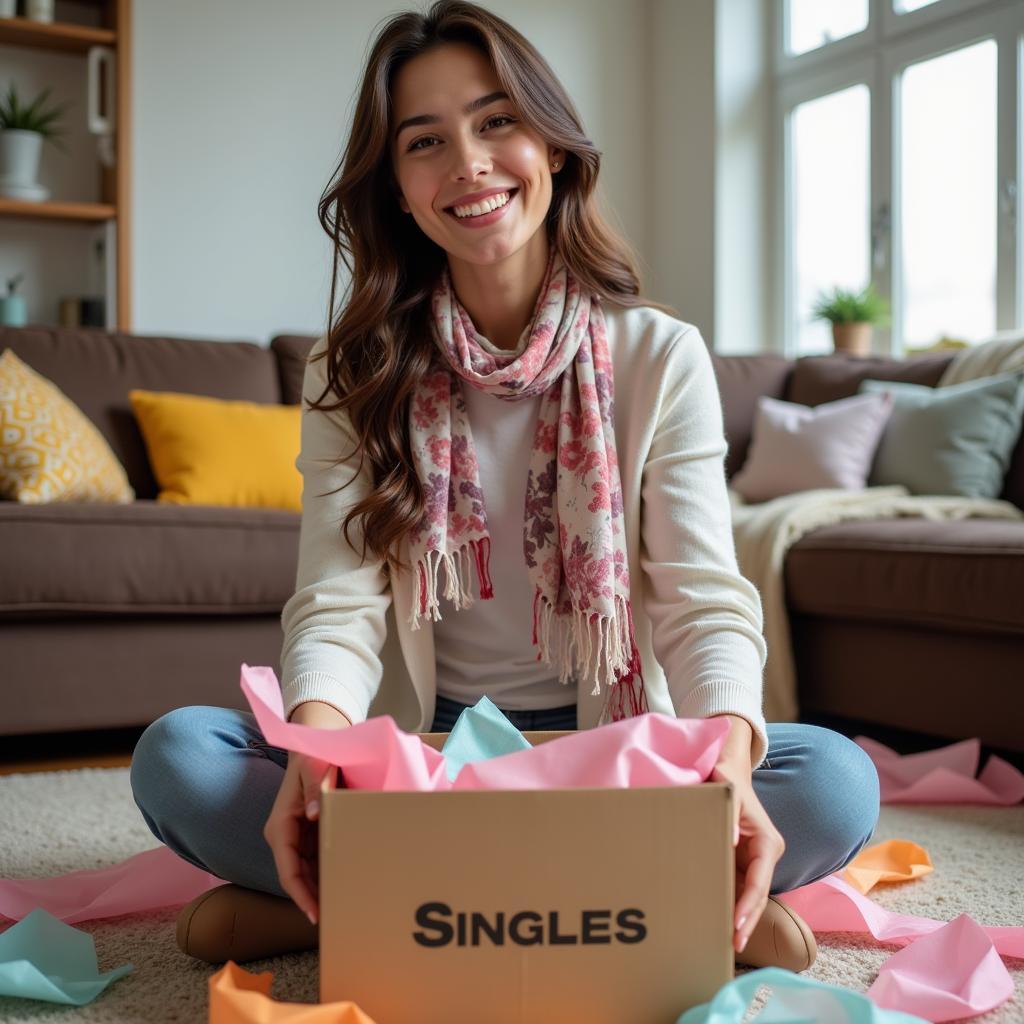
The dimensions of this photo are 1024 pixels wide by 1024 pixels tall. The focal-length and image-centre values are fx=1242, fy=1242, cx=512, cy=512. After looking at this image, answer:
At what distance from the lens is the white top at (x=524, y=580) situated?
1167mm

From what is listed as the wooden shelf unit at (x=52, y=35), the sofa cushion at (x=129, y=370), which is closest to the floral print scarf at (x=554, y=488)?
the sofa cushion at (x=129, y=370)

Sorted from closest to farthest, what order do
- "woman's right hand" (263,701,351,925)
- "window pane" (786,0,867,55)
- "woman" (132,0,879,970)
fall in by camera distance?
"woman's right hand" (263,701,351,925) → "woman" (132,0,879,970) → "window pane" (786,0,867,55)

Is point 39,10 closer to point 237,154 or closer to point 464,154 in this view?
point 237,154

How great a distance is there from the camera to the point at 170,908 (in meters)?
1.39

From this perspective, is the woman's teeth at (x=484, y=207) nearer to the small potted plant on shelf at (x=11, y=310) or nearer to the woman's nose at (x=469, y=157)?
the woman's nose at (x=469, y=157)

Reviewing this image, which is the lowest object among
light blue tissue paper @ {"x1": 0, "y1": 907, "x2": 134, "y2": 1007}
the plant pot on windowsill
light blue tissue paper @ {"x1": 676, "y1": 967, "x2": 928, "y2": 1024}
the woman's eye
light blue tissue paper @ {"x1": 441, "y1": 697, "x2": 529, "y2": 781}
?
light blue tissue paper @ {"x1": 0, "y1": 907, "x2": 134, "y2": 1007}

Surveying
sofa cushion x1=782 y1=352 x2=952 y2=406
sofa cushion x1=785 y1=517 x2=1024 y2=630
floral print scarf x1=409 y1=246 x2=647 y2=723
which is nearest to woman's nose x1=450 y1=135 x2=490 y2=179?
floral print scarf x1=409 y1=246 x2=647 y2=723

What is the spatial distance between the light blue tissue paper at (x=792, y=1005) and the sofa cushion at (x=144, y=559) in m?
1.67

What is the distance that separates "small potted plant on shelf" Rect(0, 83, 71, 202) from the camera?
386 centimetres

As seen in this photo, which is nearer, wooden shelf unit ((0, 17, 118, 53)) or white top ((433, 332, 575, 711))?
white top ((433, 332, 575, 711))

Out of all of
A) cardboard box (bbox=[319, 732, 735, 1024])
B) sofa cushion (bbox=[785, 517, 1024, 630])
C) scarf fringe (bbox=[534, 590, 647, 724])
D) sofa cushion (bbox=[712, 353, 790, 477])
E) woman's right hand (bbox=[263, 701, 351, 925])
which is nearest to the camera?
cardboard box (bbox=[319, 732, 735, 1024])

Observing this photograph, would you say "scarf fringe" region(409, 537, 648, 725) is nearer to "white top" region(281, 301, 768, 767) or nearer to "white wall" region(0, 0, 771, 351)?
"white top" region(281, 301, 768, 767)

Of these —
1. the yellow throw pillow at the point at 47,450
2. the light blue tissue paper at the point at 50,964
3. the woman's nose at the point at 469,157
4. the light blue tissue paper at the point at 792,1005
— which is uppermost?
the woman's nose at the point at 469,157

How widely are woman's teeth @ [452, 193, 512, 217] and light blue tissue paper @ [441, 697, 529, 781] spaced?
0.54 metres
